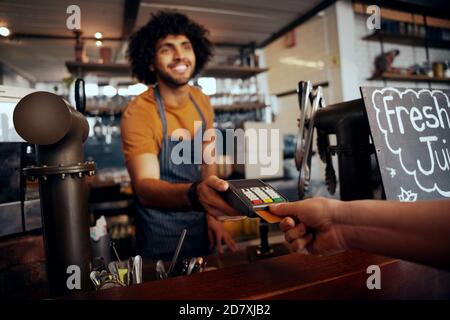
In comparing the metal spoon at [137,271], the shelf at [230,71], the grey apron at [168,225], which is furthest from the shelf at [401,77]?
the metal spoon at [137,271]

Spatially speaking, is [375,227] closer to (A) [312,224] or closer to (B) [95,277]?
(A) [312,224]

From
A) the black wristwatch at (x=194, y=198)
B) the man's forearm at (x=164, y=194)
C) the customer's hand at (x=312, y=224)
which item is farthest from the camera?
the man's forearm at (x=164, y=194)

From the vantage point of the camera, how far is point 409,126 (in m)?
0.94

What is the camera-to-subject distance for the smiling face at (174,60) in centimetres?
172

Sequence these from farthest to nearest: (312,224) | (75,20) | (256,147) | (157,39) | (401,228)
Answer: (256,147), (157,39), (75,20), (312,224), (401,228)

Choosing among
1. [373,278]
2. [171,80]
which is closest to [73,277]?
[373,278]

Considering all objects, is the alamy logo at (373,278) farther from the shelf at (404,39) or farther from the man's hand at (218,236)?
the shelf at (404,39)

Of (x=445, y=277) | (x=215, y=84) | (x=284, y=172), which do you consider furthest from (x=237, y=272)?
(x=215, y=84)

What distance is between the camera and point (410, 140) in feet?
3.05

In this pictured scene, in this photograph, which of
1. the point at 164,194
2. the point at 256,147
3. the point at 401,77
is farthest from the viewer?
the point at 401,77

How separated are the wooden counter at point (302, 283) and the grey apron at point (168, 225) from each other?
929 mm

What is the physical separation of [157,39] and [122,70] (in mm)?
1990

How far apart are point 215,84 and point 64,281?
12.2ft
